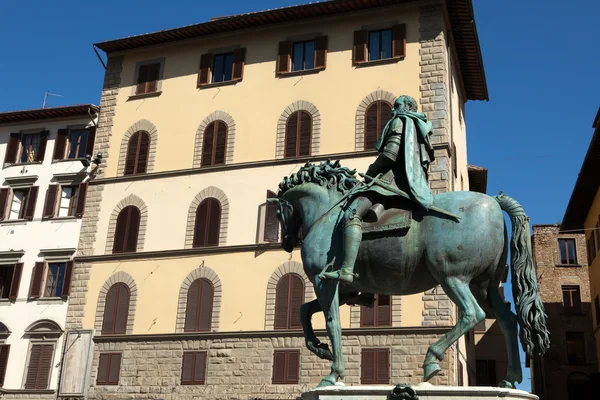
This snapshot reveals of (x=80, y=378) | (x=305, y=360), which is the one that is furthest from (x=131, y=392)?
(x=305, y=360)

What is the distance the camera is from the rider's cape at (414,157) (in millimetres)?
8008

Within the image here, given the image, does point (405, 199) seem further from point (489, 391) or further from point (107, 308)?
point (107, 308)

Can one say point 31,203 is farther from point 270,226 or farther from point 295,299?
point 295,299

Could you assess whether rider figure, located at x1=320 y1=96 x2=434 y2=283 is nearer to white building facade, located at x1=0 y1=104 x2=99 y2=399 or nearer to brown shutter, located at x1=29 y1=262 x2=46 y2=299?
white building facade, located at x1=0 y1=104 x2=99 y2=399

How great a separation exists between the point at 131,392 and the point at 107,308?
3.28 m

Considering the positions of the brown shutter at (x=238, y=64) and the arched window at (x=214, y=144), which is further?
the brown shutter at (x=238, y=64)

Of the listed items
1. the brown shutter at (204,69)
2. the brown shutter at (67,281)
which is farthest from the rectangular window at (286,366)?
the brown shutter at (204,69)

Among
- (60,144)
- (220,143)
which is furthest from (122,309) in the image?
(60,144)

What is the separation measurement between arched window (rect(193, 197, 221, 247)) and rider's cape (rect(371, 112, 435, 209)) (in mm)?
18625

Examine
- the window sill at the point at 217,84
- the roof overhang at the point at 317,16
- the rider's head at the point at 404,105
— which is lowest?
the rider's head at the point at 404,105

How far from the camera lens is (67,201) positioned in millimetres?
30344

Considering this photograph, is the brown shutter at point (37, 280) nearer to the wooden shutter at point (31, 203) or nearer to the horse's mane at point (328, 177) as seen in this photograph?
the wooden shutter at point (31, 203)

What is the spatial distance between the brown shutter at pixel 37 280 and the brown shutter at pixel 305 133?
436 inches

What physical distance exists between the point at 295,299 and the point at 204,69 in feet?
33.4
